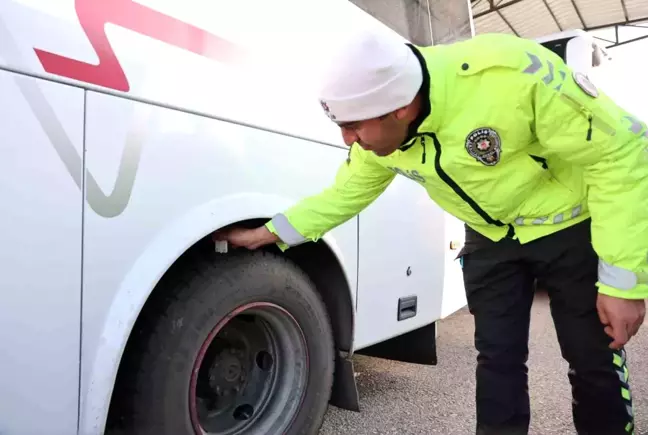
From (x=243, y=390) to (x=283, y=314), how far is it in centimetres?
33

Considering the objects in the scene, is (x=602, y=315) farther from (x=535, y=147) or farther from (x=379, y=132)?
(x=379, y=132)

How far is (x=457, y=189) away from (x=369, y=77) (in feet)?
1.47

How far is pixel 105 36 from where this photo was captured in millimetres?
1410

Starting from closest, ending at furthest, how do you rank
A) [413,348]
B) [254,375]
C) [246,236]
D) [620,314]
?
1. [620,314]
2. [246,236]
3. [254,375]
4. [413,348]

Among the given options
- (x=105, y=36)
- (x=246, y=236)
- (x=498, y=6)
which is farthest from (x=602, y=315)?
(x=498, y=6)

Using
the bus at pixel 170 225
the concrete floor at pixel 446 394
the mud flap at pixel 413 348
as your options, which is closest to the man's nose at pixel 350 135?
the bus at pixel 170 225

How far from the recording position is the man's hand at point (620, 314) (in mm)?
1461

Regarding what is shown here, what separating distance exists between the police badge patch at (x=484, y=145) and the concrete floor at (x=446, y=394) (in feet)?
5.18

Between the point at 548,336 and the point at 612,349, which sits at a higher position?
the point at 612,349

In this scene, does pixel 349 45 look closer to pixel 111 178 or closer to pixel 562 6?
pixel 111 178

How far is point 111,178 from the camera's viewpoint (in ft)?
4.70

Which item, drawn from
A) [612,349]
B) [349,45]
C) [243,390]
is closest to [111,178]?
[349,45]

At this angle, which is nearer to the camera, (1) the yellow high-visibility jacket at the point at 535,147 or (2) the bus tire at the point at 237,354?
(1) the yellow high-visibility jacket at the point at 535,147

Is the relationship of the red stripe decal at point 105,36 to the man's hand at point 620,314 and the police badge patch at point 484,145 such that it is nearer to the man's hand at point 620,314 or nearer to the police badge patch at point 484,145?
the police badge patch at point 484,145
